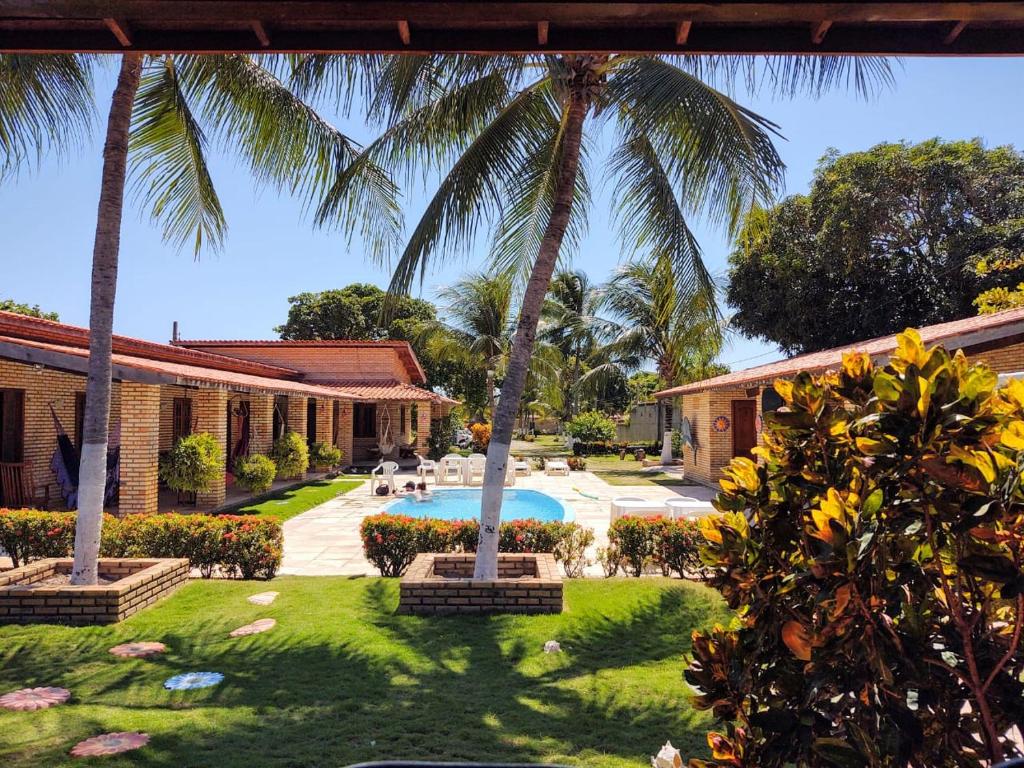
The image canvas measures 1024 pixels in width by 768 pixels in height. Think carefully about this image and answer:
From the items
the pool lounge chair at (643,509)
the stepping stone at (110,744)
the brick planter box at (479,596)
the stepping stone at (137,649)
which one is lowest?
the stepping stone at (137,649)

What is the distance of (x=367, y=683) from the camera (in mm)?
4496

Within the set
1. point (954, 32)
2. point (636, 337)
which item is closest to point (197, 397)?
point (954, 32)

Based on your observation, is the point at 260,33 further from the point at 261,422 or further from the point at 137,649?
the point at 261,422

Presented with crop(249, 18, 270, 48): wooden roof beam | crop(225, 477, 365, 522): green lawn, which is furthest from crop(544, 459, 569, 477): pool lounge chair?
crop(249, 18, 270, 48): wooden roof beam

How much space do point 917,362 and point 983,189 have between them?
22705 millimetres

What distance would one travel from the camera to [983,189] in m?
19.1

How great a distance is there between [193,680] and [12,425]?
1136 cm

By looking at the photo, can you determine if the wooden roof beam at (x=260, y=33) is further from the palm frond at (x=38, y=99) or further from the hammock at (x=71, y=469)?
the hammock at (x=71, y=469)

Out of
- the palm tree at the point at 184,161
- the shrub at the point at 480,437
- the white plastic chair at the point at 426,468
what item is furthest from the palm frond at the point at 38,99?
the shrub at the point at 480,437

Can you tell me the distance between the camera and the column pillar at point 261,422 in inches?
674

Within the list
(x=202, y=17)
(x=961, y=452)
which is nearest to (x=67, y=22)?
(x=202, y=17)

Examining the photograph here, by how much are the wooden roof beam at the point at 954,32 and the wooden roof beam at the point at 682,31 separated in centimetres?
92

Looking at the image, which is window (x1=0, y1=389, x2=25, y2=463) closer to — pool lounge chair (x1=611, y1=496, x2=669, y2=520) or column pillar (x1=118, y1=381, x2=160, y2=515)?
column pillar (x1=118, y1=381, x2=160, y2=515)

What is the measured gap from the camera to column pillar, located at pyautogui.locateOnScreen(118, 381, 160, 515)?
35.2ft
